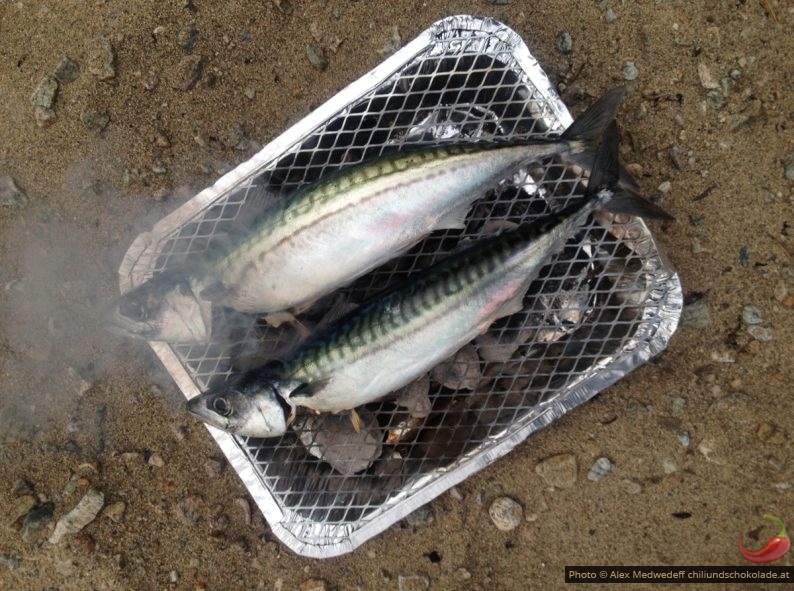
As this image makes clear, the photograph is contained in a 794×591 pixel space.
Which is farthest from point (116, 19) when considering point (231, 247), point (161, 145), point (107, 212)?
point (231, 247)

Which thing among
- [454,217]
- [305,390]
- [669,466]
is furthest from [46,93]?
[669,466]

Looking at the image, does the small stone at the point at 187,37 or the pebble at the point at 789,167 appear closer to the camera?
the pebble at the point at 789,167

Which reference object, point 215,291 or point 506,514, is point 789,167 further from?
point 215,291

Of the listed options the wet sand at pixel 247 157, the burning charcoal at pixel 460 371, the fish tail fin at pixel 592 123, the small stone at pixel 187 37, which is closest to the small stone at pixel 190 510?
the wet sand at pixel 247 157

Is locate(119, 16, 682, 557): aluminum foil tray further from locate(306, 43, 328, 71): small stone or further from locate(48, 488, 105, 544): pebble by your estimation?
locate(48, 488, 105, 544): pebble

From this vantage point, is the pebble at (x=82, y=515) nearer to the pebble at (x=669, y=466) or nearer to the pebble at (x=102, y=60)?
the pebble at (x=102, y=60)

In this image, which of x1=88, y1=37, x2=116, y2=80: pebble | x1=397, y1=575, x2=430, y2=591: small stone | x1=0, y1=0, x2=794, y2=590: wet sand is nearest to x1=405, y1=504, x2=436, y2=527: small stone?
x1=0, y1=0, x2=794, y2=590: wet sand
